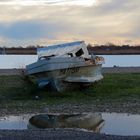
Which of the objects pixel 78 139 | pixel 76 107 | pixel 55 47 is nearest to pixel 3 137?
pixel 78 139

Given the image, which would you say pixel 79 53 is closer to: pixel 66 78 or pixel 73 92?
pixel 66 78

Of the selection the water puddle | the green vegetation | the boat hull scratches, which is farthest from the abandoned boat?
the water puddle

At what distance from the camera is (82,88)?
30359 mm

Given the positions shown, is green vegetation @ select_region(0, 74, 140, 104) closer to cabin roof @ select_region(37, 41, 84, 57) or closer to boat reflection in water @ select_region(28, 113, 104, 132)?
cabin roof @ select_region(37, 41, 84, 57)

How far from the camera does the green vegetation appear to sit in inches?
1069

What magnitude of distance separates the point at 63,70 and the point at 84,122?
9.93 m

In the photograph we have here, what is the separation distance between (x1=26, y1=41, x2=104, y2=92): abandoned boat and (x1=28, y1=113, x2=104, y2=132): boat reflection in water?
7442 millimetres

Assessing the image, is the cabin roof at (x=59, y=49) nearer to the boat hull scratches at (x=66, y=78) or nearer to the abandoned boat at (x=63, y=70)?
the abandoned boat at (x=63, y=70)

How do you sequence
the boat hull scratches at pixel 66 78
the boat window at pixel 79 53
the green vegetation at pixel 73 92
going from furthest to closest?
the boat window at pixel 79 53 → the boat hull scratches at pixel 66 78 → the green vegetation at pixel 73 92

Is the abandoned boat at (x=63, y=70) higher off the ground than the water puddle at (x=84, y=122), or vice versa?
the abandoned boat at (x=63, y=70)

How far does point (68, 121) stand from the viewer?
20.1 m

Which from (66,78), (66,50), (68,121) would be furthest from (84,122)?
(66,50)

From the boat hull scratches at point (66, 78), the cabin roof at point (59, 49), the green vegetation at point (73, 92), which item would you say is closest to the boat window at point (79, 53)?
the cabin roof at point (59, 49)

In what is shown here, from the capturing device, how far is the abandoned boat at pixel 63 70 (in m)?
29.2
